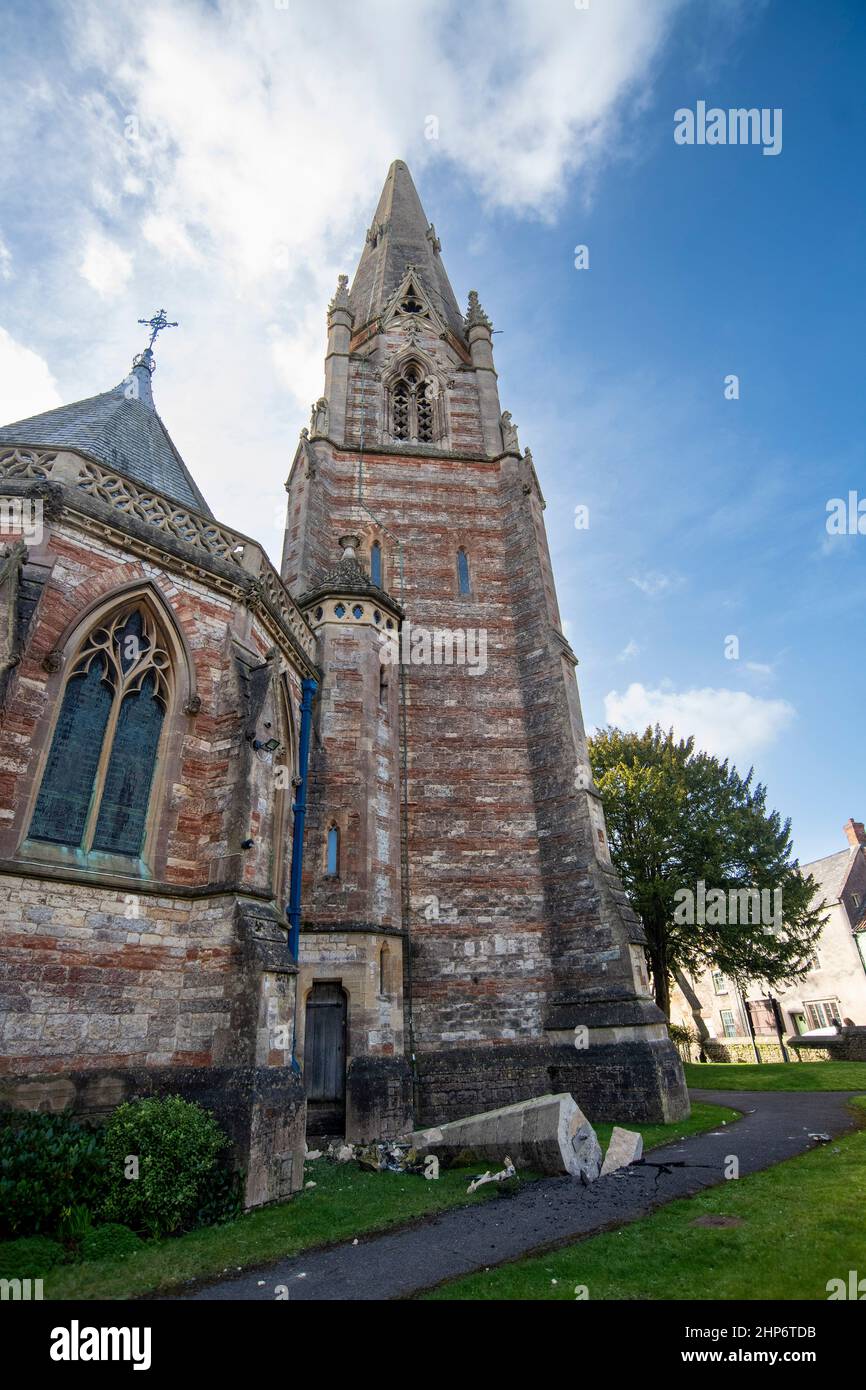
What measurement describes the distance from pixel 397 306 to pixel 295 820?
877 inches

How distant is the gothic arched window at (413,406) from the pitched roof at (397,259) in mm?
4387

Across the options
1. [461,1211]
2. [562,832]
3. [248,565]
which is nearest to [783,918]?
[562,832]

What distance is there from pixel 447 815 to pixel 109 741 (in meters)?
8.18

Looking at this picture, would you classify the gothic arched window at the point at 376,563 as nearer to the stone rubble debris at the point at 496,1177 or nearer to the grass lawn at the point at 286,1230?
the grass lawn at the point at 286,1230

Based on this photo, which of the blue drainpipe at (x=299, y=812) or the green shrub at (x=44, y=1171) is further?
the blue drainpipe at (x=299, y=812)

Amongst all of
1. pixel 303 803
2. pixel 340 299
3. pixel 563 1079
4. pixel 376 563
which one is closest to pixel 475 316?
pixel 340 299

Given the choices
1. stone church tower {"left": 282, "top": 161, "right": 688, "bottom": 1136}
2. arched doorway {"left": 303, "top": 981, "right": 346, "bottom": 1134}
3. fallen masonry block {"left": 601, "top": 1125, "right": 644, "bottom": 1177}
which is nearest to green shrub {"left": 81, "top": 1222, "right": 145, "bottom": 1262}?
arched doorway {"left": 303, "top": 981, "right": 346, "bottom": 1134}

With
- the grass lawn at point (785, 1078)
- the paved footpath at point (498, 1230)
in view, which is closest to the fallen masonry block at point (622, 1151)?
the paved footpath at point (498, 1230)

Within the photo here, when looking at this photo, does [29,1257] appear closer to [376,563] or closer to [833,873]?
[376,563]

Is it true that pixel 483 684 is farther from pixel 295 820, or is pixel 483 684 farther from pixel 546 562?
pixel 295 820

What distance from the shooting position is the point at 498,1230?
6348 mm

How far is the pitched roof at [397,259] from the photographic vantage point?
27.4 m

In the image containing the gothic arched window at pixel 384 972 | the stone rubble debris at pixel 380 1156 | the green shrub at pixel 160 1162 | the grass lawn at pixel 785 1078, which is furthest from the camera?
the grass lawn at pixel 785 1078
